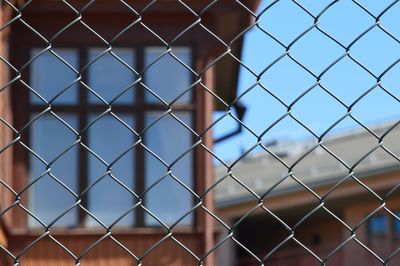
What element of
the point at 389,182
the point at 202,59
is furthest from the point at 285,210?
the point at 202,59

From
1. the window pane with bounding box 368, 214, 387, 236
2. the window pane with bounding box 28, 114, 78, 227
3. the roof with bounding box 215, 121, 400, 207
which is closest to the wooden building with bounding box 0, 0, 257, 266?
the window pane with bounding box 28, 114, 78, 227

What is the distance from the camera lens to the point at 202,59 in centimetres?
1177

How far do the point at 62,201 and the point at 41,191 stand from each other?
0.78ft

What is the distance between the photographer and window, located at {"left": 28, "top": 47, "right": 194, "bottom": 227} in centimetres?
1127

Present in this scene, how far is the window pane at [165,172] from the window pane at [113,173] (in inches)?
7.9

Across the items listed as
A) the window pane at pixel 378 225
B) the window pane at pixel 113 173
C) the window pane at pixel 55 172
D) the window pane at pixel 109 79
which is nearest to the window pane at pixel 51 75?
the window pane at pixel 109 79

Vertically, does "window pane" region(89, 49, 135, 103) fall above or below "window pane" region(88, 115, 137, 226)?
above

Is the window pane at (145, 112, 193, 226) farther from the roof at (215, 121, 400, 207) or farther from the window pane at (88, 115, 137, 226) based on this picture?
the roof at (215, 121, 400, 207)

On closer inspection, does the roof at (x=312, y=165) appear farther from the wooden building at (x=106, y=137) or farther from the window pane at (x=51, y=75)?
the window pane at (x=51, y=75)

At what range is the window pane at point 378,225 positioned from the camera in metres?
26.2

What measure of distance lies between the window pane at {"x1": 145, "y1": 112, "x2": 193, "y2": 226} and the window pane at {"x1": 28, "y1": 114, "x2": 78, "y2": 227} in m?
0.77

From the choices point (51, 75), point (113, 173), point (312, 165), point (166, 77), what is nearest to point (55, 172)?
point (113, 173)

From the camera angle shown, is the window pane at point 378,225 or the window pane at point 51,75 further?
the window pane at point 378,225

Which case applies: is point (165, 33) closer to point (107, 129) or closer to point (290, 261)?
point (107, 129)
